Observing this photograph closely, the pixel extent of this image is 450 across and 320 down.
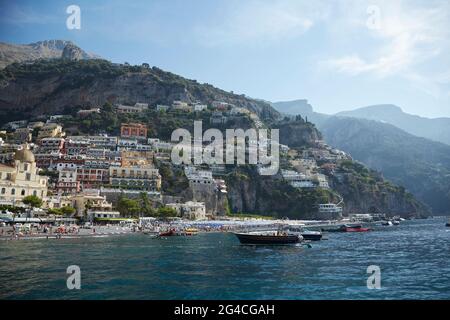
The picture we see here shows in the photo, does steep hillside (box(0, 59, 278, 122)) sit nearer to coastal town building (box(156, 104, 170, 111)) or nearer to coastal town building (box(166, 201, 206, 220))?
coastal town building (box(156, 104, 170, 111))

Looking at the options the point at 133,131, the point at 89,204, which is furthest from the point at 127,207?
the point at 133,131

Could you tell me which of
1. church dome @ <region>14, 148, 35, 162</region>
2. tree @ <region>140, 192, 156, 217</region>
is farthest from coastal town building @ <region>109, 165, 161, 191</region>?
church dome @ <region>14, 148, 35, 162</region>

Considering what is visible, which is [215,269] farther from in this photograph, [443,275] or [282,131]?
[282,131]

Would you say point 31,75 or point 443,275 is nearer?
point 443,275

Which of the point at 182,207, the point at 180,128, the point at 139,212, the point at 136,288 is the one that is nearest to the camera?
the point at 136,288

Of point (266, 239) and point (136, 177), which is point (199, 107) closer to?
point (136, 177)

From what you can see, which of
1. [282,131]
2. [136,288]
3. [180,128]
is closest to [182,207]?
[180,128]
